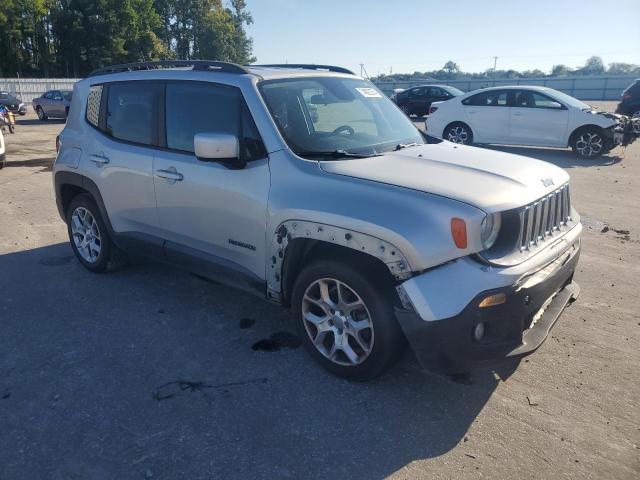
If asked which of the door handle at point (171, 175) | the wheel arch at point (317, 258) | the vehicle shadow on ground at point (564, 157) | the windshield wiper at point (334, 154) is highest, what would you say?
the windshield wiper at point (334, 154)

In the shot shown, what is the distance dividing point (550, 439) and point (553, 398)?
16.4 inches

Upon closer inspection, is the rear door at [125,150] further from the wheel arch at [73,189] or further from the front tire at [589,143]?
the front tire at [589,143]

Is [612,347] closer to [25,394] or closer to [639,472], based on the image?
[639,472]

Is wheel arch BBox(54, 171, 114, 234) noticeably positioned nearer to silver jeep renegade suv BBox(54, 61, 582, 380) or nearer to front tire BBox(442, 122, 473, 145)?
silver jeep renegade suv BBox(54, 61, 582, 380)

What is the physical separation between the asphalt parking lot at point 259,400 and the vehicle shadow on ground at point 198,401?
1 cm

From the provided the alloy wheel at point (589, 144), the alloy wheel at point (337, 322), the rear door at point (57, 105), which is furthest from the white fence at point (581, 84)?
the alloy wheel at point (337, 322)

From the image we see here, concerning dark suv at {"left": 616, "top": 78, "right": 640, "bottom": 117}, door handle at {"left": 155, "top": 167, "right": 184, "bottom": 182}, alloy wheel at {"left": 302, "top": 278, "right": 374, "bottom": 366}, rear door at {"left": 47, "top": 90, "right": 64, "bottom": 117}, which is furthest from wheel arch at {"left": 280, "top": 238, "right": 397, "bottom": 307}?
rear door at {"left": 47, "top": 90, "right": 64, "bottom": 117}

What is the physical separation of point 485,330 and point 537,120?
36.9ft

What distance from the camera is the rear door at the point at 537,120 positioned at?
41.1 ft

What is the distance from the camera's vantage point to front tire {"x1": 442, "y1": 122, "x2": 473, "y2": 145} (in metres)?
13.8

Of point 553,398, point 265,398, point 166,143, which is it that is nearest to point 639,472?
point 553,398

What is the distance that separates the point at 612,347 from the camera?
3.88 meters

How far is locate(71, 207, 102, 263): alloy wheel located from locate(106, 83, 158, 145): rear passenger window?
994 mm

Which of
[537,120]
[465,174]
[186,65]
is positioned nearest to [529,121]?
[537,120]
